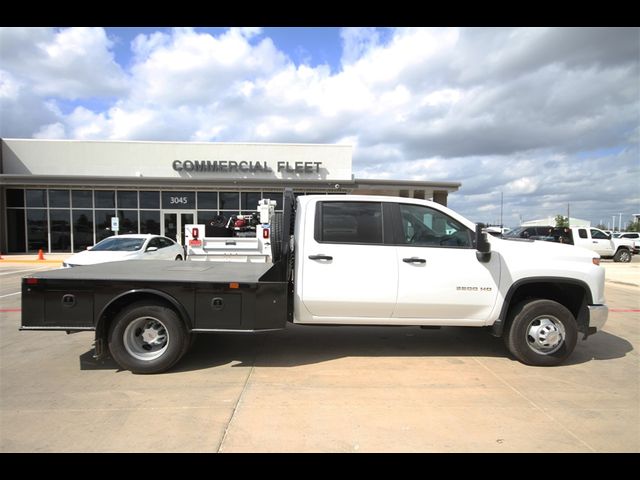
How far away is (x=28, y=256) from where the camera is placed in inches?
880

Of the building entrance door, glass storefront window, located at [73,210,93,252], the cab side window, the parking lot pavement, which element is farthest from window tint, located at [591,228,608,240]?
glass storefront window, located at [73,210,93,252]

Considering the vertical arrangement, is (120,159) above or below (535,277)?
above

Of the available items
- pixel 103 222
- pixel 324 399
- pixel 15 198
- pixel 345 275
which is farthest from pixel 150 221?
pixel 324 399

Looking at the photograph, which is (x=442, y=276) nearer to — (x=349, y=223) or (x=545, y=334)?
(x=349, y=223)

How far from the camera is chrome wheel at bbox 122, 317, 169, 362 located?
456 cm

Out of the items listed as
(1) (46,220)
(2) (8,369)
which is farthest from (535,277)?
(1) (46,220)

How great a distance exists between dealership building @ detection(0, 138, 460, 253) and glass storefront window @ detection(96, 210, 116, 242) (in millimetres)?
58

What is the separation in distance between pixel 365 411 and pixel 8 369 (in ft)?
13.9

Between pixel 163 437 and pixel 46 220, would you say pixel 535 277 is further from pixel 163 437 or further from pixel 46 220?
pixel 46 220

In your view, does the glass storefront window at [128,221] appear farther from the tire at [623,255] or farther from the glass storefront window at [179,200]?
the tire at [623,255]

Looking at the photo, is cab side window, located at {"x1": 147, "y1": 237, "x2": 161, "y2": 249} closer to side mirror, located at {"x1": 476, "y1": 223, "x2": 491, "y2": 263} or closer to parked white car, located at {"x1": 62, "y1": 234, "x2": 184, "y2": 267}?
parked white car, located at {"x1": 62, "y1": 234, "x2": 184, "y2": 267}

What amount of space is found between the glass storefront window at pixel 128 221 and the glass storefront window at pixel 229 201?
5.04 metres

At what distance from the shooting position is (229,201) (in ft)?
78.0

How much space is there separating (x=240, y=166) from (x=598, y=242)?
19935 millimetres
